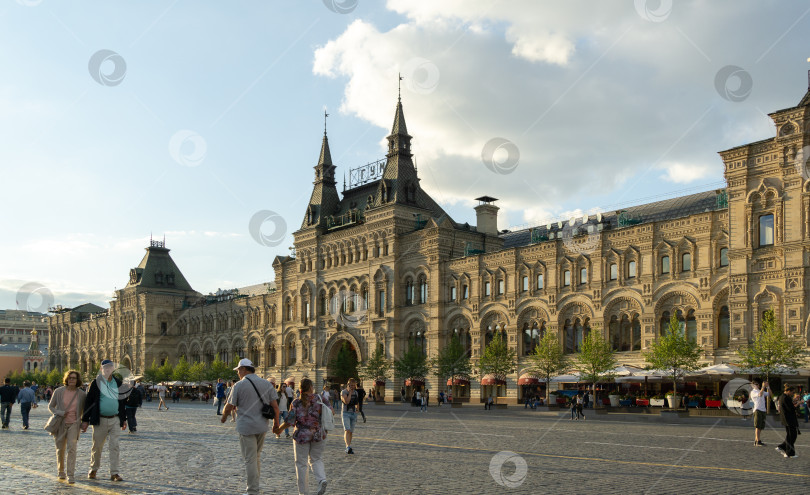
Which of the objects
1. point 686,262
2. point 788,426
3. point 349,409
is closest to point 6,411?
point 349,409

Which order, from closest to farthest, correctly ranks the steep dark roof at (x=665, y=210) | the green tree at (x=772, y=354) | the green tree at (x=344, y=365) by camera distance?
the green tree at (x=772, y=354)
the steep dark roof at (x=665, y=210)
the green tree at (x=344, y=365)

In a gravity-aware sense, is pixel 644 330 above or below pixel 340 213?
below

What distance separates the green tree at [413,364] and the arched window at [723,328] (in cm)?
2201

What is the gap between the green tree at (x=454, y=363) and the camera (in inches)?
2212

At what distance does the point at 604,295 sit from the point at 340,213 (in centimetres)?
3206

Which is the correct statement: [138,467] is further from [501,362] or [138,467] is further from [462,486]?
[501,362]

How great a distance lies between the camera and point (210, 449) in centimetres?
2003

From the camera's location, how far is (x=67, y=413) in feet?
48.9

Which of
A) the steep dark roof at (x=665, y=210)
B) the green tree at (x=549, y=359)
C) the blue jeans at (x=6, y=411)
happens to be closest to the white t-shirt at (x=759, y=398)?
the blue jeans at (x=6, y=411)

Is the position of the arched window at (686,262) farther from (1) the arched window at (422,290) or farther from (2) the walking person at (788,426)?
(2) the walking person at (788,426)

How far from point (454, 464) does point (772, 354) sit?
25.0 metres

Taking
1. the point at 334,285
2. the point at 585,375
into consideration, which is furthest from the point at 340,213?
the point at 585,375

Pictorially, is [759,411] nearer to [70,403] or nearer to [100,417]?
[100,417]

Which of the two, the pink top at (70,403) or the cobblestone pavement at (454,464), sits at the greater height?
the pink top at (70,403)
